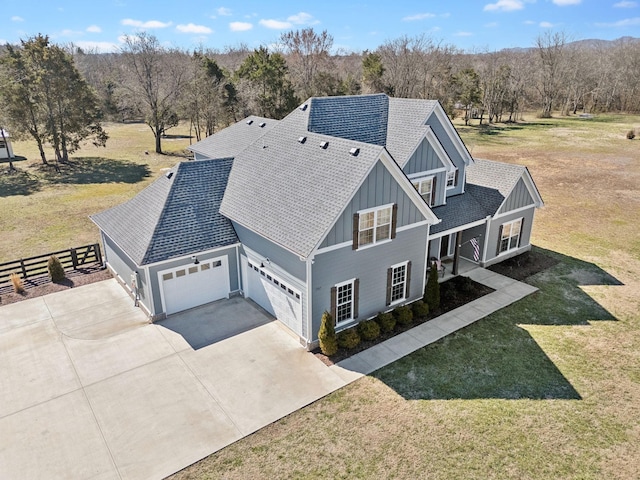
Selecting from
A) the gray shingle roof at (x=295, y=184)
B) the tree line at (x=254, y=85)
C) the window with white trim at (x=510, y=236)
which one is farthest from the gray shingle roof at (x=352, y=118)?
the tree line at (x=254, y=85)

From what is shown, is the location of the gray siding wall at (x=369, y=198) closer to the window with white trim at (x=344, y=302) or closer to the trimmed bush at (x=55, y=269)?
the window with white trim at (x=344, y=302)

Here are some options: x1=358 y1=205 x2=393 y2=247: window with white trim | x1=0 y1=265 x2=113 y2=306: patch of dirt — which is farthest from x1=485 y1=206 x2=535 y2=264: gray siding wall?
x1=0 y1=265 x2=113 y2=306: patch of dirt

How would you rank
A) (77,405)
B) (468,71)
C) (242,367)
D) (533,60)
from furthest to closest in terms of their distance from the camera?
(533,60), (468,71), (242,367), (77,405)

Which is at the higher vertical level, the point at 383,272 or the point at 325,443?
the point at 383,272

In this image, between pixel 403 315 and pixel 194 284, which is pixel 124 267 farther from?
pixel 403 315

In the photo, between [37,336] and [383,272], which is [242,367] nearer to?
[383,272]

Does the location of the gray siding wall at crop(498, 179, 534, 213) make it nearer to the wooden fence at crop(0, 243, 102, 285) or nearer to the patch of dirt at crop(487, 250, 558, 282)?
the patch of dirt at crop(487, 250, 558, 282)

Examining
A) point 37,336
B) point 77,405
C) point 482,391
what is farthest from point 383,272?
point 37,336
